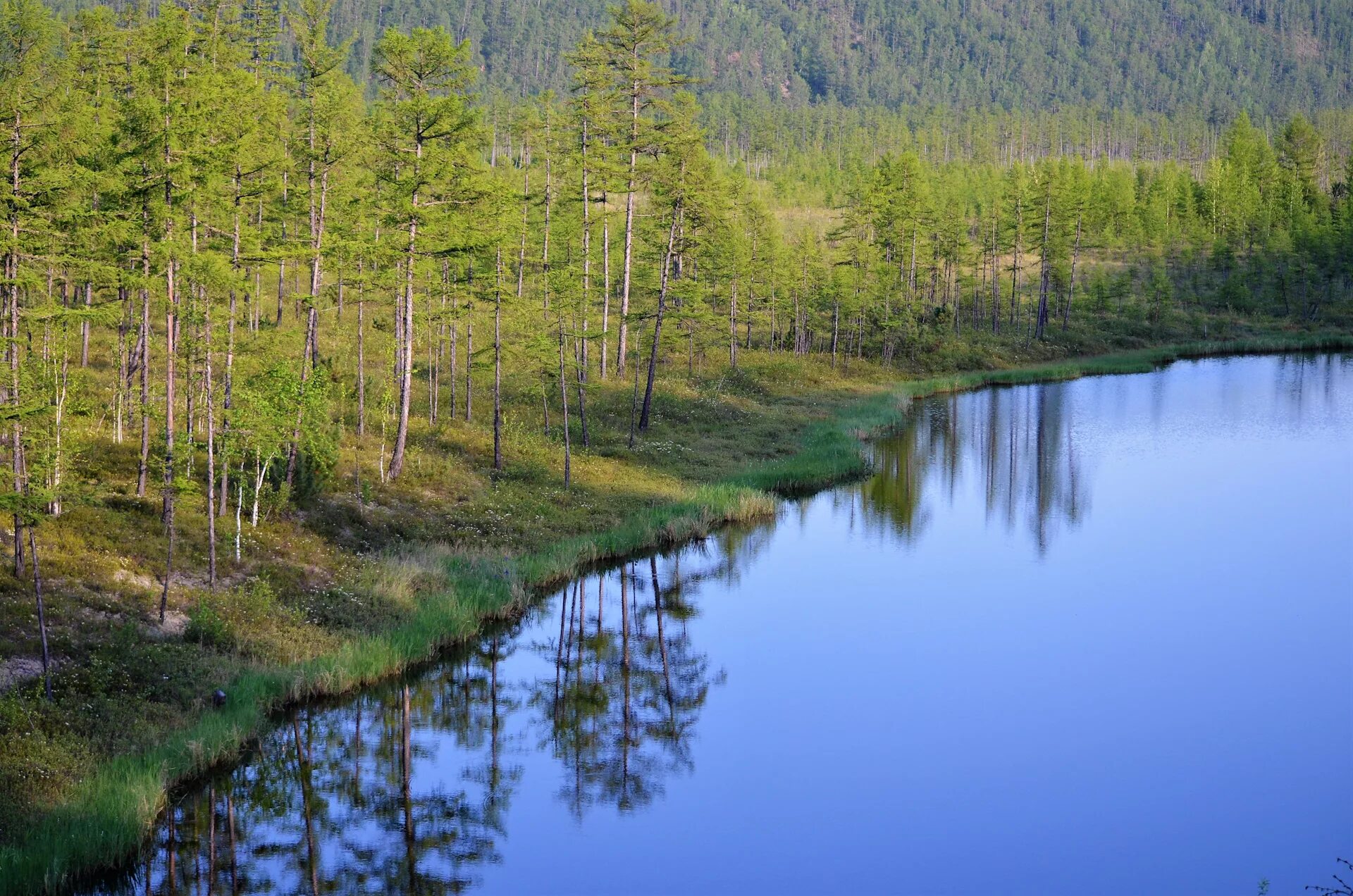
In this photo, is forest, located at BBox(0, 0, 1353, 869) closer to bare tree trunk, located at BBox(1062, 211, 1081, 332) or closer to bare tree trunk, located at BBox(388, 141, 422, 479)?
bare tree trunk, located at BBox(388, 141, 422, 479)

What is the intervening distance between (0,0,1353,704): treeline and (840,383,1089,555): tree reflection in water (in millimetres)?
9724

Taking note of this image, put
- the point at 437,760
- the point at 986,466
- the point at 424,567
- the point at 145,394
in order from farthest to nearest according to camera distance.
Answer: the point at 986,466, the point at 424,567, the point at 145,394, the point at 437,760

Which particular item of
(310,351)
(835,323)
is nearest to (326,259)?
(310,351)

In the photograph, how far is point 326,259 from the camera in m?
33.1

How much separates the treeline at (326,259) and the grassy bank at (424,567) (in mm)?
1412

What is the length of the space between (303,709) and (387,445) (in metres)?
15.4

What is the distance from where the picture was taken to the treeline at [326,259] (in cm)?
2262

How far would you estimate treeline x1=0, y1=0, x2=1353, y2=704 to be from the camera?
22.6 m

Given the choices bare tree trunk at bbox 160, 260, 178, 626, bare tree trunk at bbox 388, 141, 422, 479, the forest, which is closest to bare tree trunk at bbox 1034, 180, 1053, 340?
the forest

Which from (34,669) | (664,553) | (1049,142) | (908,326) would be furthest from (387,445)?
(1049,142)

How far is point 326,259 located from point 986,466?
2652 cm

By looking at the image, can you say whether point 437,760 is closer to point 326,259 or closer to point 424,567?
point 424,567

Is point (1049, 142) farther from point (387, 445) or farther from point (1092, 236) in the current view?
point (387, 445)

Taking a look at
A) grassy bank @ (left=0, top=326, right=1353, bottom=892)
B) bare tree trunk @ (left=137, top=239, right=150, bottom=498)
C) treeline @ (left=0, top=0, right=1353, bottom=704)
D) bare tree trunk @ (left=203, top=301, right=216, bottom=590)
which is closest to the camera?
grassy bank @ (left=0, top=326, right=1353, bottom=892)
